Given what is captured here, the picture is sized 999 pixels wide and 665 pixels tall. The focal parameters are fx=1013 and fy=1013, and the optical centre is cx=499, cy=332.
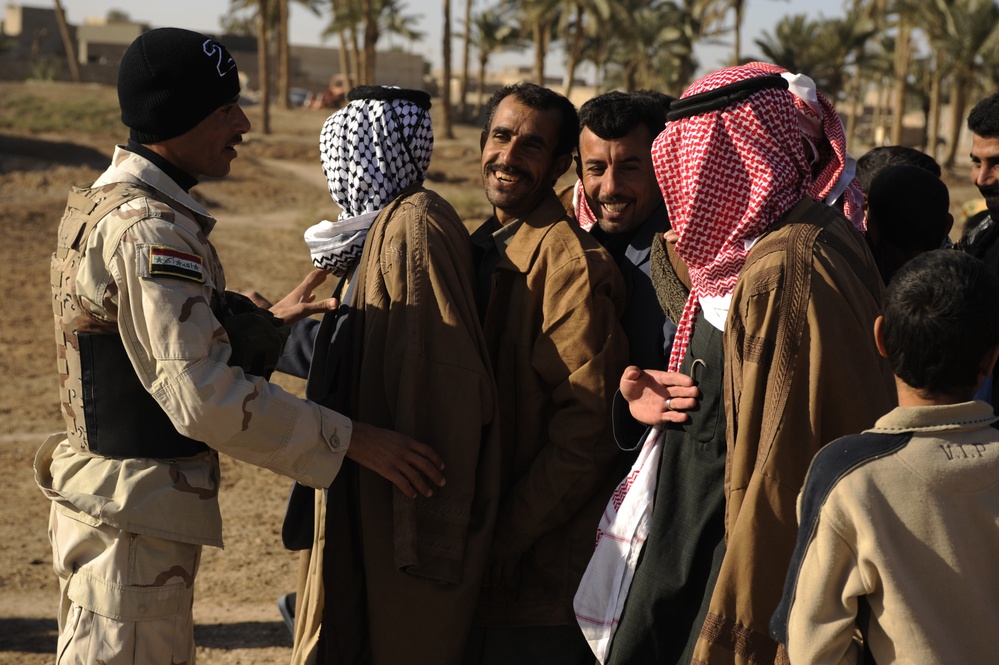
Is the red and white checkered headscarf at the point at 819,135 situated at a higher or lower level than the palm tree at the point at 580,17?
lower

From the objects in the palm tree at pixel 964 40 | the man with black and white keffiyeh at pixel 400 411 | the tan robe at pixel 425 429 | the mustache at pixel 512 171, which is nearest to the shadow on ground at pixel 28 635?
the man with black and white keffiyeh at pixel 400 411

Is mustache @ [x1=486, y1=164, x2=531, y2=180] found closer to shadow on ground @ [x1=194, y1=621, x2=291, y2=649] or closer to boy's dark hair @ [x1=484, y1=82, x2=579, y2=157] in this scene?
boy's dark hair @ [x1=484, y1=82, x2=579, y2=157]

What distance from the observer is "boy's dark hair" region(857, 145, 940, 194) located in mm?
3828

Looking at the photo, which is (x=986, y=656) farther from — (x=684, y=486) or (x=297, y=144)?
(x=297, y=144)

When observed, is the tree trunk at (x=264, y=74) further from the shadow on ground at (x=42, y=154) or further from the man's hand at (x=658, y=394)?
the man's hand at (x=658, y=394)

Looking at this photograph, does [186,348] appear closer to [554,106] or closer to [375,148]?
[375,148]

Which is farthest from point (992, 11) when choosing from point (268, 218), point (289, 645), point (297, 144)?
point (289, 645)

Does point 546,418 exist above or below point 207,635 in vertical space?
above

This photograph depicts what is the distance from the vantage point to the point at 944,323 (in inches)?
72.9

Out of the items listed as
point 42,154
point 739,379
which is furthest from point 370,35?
point 739,379

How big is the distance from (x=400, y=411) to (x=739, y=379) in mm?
934

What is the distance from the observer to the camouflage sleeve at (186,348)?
2393mm

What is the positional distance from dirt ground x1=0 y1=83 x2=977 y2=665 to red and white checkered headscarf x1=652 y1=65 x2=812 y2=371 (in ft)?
9.53

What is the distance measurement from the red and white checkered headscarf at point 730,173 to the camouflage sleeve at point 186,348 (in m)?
1.10
